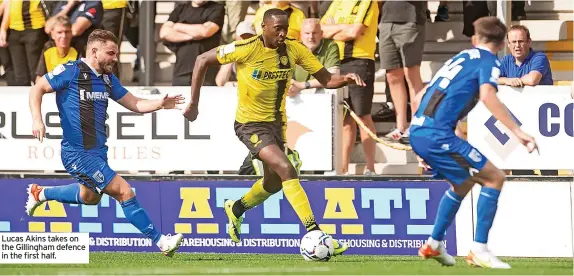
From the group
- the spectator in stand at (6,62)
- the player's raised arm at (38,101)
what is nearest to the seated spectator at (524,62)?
the player's raised arm at (38,101)

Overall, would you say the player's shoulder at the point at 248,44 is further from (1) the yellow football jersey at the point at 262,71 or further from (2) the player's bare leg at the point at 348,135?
(2) the player's bare leg at the point at 348,135

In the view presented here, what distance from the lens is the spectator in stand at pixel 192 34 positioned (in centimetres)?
1609

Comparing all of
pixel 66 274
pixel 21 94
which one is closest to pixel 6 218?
pixel 21 94

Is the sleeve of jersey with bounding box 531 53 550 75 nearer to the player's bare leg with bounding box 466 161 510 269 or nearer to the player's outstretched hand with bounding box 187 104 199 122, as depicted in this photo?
the player's bare leg with bounding box 466 161 510 269

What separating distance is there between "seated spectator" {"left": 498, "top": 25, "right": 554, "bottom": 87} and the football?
3083 millimetres

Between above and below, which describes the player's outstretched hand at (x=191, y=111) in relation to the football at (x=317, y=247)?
above

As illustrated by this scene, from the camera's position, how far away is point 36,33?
1703 centimetres

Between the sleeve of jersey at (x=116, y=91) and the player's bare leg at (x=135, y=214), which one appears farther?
the sleeve of jersey at (x=116, y=91)

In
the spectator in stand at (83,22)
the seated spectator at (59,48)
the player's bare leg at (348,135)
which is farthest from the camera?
the spectator in stand at (83,22)

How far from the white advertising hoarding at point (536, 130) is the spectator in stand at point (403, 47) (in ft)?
6.09

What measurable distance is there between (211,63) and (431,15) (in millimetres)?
5558

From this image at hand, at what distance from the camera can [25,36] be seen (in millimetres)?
17094

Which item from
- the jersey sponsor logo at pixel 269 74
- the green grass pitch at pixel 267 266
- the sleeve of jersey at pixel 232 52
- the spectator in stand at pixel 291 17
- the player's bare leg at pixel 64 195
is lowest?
the green grass pitch at pixel 267 266

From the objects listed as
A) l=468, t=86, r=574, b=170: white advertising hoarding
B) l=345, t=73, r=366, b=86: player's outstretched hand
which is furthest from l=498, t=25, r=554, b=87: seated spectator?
l=345, t=73, r=366, b=86: player's outstretched hand
